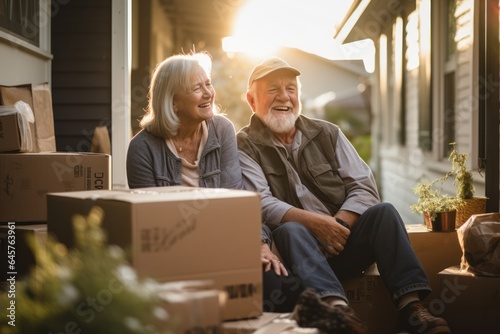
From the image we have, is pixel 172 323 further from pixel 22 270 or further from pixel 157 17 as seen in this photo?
pixel 157 17

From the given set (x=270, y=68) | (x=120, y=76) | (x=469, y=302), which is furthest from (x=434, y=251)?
(x=120, y=76)

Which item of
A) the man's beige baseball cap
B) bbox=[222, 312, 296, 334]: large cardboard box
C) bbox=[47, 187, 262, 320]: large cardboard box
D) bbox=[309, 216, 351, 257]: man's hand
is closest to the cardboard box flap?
bbox=[47, 187, 262, 320]: large cardboard box

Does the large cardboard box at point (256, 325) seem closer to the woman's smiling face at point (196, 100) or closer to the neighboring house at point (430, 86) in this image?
the woman's smiling face at point (196, 100)

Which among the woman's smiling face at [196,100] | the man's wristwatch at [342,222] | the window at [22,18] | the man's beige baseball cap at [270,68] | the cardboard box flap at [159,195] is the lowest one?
the man's wristwatch at [342,222]

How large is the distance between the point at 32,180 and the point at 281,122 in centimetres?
126

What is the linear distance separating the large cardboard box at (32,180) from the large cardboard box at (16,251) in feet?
0.25

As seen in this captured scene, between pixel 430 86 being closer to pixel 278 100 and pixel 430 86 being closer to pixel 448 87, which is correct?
pixel 448 87

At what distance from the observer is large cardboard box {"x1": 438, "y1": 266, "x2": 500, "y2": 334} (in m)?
3.42

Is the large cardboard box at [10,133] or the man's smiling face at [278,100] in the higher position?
the man's smiling face at [278,100]

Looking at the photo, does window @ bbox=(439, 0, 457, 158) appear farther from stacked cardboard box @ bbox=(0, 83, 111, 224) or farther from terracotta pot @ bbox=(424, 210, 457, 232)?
stacked cardboard box @ bbox=(0, 83, 111, 224)

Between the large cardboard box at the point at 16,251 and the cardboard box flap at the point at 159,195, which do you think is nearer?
the cardboard box flap at the point at 159,195

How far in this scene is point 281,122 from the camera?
3871 millimetres

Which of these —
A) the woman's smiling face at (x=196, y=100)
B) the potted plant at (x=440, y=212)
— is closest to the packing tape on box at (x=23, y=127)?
the woman's smiling face at (x=196, y=100)

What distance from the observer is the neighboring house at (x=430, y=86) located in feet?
13.7
